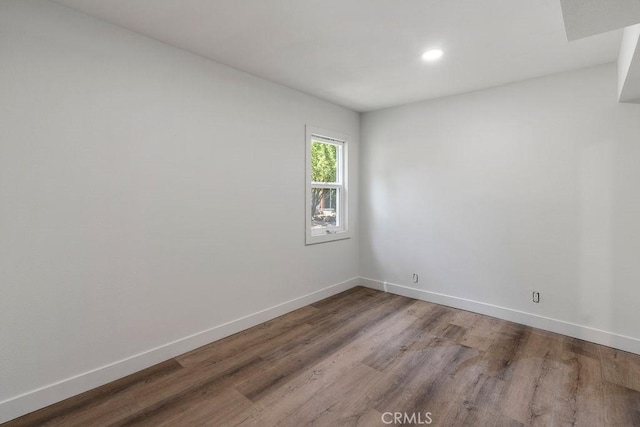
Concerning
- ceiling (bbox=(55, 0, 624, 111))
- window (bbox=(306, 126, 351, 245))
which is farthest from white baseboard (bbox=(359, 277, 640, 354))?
ceiling (bbox=(55, 0, 624, 111))

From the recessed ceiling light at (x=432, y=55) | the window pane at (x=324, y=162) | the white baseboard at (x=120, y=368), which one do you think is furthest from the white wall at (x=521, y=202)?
the white baseboard at (x=120, y=368)

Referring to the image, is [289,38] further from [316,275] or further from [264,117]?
[316,275]

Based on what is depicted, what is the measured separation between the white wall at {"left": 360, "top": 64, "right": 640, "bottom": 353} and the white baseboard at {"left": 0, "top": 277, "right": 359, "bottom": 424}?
6.70 feet

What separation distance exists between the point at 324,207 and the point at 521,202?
230 centimetres

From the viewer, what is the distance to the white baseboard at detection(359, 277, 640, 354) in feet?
8.76

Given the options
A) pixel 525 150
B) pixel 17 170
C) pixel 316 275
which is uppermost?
pixel 525 150

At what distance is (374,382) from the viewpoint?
2207 millimetres

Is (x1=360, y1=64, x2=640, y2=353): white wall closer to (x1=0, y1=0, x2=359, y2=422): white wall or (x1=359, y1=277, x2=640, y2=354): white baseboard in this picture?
(x1=359, y1=277, x2=640, y2=354): white baseboard

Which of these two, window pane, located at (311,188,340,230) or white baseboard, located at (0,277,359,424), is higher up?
window pane, located at (311,188,340,230)

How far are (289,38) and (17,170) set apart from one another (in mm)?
1990

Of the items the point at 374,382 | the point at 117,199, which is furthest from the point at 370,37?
the point at 374,382

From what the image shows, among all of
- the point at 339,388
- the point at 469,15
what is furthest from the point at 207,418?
the point at 469,15

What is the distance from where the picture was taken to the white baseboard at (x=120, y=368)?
1847 mm

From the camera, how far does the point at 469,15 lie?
2.01 m
